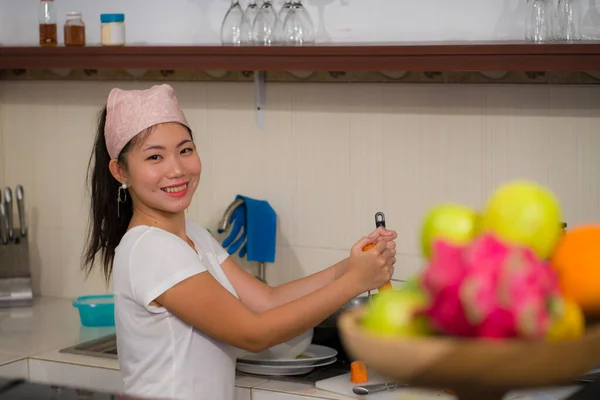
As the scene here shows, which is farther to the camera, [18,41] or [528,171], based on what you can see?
[18,41]

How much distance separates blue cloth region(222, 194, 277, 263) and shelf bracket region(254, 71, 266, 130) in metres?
0.23

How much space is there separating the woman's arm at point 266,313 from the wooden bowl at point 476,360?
40.4 inches

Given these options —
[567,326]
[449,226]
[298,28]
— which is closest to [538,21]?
[298,28]

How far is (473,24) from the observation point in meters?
2.41

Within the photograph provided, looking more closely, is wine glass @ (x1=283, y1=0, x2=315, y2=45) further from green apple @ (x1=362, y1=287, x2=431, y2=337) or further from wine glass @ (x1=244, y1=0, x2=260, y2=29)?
green apple @ (x1=362, y1=287, x2=431, y2=337)

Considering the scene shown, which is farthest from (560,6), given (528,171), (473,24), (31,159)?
(31,159)

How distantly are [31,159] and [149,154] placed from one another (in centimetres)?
142

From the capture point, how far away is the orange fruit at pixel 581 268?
0.72 meters

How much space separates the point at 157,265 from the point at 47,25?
4.51ft

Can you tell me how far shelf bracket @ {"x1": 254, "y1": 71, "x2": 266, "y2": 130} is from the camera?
2684 mm

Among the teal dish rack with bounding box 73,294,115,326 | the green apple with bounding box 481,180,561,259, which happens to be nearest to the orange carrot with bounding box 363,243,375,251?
the green apple with bounding box 481,180,561,259

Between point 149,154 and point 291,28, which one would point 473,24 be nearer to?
point 291,28

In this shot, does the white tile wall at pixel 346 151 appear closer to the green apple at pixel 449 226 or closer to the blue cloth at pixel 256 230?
the blue cloth at pixel 256 230

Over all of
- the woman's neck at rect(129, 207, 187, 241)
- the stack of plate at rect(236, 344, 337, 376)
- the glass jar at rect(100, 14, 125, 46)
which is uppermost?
the glass jar at rect(100, 14, 125, 46)
